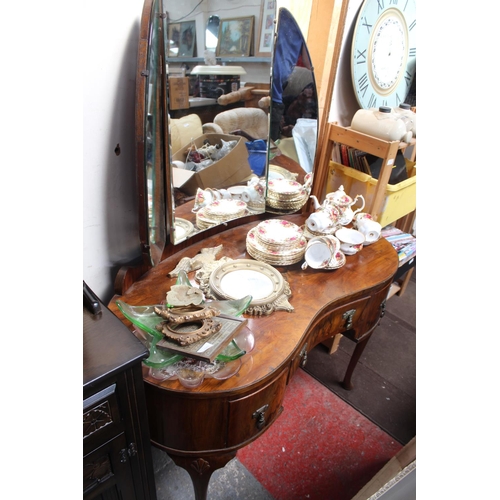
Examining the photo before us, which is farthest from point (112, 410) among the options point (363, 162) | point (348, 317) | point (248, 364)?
point (363, 162)

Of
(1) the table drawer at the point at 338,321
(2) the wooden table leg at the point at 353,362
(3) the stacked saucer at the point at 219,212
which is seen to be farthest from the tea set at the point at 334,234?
(2) the wooden table leg at the point at 353,362

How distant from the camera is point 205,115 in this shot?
1.06 m

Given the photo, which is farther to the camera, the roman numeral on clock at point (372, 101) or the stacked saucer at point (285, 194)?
the roman numeral on clock at point (372, 101)

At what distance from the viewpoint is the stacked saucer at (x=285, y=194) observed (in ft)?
4.85

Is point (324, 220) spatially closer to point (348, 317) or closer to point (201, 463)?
point (348, 317)

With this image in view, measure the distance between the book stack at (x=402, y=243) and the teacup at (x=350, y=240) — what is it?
74cm

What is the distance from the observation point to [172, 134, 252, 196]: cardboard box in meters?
1.06

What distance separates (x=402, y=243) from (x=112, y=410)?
1.85 meters

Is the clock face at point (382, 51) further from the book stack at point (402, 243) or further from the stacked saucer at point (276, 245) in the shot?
the stacked saucer at point (276, 245)

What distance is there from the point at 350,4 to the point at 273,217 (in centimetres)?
96

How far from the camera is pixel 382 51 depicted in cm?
171

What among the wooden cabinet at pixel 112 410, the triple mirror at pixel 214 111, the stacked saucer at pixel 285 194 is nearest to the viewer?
the wooden cabinet at pixel 112 410
